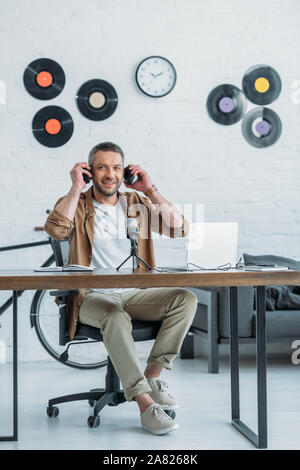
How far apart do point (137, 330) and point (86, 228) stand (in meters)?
0.53

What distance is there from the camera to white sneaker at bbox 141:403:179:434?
7.56ft

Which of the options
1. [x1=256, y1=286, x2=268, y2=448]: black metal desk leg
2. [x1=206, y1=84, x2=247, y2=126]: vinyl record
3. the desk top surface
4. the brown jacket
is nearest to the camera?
the desk top surface

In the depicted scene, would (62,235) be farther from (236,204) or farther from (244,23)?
(244,23)

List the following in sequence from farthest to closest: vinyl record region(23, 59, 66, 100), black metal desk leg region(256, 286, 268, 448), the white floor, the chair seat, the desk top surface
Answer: vinyl record region(23, 59, 66, 100) → the chair seat → the white floor → black metal desk leg region(256, 286, 268, 448) → the desk top surface

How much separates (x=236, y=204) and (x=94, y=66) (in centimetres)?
134

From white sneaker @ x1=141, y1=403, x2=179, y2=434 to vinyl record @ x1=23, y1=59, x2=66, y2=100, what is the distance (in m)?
2.47

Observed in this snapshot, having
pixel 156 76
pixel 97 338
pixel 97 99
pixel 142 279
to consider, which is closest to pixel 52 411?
pixel 97 338

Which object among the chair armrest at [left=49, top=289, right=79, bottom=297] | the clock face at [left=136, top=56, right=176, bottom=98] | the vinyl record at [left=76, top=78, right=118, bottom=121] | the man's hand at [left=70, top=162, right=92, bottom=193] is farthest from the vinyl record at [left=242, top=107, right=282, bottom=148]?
the chair armrest at [left=49, top=289, right=79, bottom=297]

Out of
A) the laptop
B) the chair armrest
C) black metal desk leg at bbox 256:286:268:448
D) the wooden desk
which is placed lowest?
black metal desk leg at bbox 256:286:268:448

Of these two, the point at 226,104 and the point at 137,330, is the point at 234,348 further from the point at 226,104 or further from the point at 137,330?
the point at 226,104

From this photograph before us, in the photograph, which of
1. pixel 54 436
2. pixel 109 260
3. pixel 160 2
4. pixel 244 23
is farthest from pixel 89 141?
pixel 54 436

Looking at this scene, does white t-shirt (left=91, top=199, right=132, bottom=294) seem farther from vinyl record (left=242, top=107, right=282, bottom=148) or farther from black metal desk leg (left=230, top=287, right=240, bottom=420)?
vinyl record (left=242, top=107, right=282, bottom=148)

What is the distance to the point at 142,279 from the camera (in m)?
2.01

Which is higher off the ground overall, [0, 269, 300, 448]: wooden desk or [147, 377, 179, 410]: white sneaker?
[0, 269, 300, 448]: wooden desk
